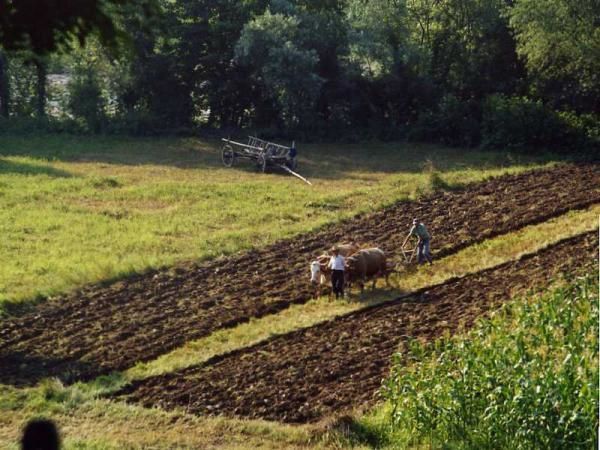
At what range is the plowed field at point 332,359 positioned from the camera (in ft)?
53.8

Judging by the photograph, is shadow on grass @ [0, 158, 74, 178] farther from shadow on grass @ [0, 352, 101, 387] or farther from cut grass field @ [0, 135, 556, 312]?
shadow on grass @ [0, 352, 101, 387]

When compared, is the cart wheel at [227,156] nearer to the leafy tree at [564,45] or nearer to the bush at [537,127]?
the bush at [537,127]

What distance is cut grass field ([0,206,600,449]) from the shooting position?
14.6 metres

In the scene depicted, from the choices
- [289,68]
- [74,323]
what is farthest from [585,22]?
[74,323]

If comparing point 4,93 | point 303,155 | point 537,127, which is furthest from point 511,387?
point 4,93

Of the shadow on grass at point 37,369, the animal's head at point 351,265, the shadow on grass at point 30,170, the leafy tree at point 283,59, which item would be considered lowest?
the shadow on grass at point 37,369

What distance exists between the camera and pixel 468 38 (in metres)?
43.1

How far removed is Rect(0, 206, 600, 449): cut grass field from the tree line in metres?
17.6

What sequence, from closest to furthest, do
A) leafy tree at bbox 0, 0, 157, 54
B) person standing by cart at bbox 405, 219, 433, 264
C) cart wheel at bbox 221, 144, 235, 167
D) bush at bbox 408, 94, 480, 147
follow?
1. leafy tree at bbox 0, 0, 157, 54
2. person standing by cart at bbox 405, 219, 433, 264
3. cart wheel at bbox 221, 144, 235, 167
4. bush at bbox 408, 94, 480, 147

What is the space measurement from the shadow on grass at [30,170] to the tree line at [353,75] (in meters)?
3.40

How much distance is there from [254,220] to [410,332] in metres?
10.9

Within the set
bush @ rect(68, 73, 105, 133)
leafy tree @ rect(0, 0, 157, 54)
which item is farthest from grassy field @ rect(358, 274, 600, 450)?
bush @ rect(68, 73, 105, 133)

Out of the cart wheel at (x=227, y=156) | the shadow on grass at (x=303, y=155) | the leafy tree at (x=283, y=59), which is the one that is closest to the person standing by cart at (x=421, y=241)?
the shadow on grass at (x=303, y=155)

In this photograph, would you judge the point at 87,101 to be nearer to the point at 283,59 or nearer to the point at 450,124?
the point at 283,59
